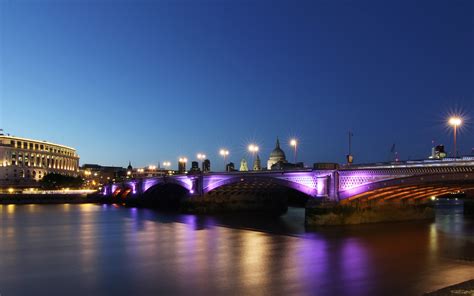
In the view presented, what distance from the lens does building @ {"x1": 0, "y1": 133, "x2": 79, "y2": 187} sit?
6580 inches

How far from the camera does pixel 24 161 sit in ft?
575

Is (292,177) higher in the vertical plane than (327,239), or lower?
higher

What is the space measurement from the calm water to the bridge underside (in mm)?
3257

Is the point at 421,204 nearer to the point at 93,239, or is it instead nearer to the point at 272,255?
the point at 272,255

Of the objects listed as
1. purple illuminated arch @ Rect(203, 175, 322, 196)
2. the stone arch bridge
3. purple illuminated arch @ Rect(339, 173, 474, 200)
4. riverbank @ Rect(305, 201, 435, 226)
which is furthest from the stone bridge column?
purple illuminated arch @ Rect(339, 173, 474, 200)

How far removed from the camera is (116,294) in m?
20.7

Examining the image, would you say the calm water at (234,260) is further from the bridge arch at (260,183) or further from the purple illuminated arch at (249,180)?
the bridge arch at (260,183)

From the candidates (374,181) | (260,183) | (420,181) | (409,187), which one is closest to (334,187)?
(374,181)

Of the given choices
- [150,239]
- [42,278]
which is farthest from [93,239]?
[42,278]

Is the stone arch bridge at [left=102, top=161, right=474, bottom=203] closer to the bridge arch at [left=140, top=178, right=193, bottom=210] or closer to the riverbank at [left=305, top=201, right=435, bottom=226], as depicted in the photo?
the riverbank at [left=305, top=201, right=435, bottom=226]

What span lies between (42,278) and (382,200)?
35.7 meters

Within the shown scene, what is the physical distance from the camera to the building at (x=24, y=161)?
16712 centimetres

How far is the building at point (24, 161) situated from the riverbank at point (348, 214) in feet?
450

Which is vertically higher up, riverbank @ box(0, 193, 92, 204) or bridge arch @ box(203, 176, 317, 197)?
bridge arch @ box(203, 176, 317, 197)
